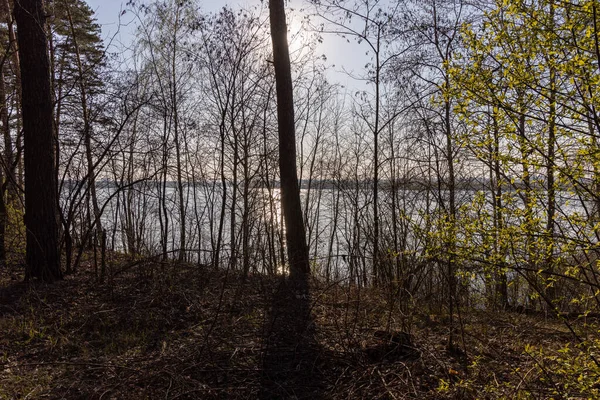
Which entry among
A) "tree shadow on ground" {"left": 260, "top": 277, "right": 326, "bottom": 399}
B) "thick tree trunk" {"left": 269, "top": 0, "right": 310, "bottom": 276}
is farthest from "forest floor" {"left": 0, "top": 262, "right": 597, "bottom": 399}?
"thick tree trunk" {"left": 269, "top": 0, "right": 310, "bottom": 276}

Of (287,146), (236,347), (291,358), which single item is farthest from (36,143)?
(291,358)

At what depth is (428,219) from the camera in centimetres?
334

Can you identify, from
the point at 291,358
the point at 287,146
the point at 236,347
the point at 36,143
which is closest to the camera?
the point at 291,358

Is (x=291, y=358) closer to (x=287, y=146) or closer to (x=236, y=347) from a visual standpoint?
(x=236, y=347)

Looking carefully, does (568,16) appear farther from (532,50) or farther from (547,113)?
(547,113)

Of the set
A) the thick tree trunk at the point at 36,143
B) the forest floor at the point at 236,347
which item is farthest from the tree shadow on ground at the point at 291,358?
the thick tree trunk at the point at 36,143

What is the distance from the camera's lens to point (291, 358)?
383cm

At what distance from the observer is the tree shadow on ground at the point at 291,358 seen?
3.31m

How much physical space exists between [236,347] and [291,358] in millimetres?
563

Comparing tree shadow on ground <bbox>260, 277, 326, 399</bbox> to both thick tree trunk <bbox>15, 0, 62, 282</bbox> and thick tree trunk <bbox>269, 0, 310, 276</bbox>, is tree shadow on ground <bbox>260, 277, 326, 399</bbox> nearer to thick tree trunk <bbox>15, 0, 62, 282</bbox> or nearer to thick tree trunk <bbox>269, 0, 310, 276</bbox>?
thick tree trunk <bbox>269, 0, 310, 276</bbox>

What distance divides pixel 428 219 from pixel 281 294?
277 cm

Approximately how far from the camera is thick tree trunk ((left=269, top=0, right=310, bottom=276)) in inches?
269

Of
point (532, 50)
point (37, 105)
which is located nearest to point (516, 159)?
point (532, 50)

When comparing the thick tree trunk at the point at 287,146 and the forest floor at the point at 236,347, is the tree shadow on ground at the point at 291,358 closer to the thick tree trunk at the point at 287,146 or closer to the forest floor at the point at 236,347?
the forest floor at the point at 236,347
